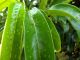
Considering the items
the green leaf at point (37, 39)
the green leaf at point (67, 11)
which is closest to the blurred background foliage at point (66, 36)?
the green leaf at point (67, 11)

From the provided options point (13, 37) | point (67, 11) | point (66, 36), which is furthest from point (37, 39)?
point (66, 36)

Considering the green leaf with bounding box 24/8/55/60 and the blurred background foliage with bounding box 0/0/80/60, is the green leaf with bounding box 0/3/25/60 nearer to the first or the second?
the green leaf with bounding box 24/8/55/60

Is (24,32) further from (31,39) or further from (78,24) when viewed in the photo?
(78,24)

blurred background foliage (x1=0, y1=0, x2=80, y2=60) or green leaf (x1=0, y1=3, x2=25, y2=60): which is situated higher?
green leaf (x1=0, y1=3, x2=25, y2=60)

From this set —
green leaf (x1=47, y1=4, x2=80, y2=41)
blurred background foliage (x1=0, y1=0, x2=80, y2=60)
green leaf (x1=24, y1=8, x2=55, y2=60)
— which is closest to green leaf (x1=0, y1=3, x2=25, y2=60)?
green leaf (x1=24, y1=8, x2=55, y2=60)

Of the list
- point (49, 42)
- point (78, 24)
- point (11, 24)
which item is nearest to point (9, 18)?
point (11, 24)

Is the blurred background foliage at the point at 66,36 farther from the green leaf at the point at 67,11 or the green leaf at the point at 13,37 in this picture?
the green leaf at the point at 13,37
